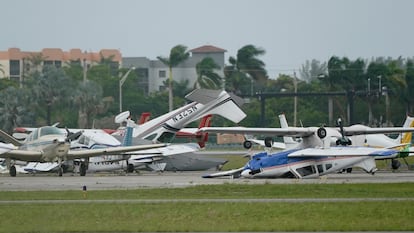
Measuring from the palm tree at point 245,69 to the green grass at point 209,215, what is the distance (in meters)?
92.2

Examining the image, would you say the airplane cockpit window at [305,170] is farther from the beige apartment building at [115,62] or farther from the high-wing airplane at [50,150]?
the beige apartment building at [115,62]

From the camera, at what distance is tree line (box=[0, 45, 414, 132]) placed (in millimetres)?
103000

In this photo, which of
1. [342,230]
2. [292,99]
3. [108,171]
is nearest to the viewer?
[342,230]

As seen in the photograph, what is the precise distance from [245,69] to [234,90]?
7.22m

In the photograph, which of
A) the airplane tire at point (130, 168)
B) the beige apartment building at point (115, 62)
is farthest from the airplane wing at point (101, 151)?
the beige apartment building at point (115, 62)

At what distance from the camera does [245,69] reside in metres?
130

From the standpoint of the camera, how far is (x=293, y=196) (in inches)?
1324

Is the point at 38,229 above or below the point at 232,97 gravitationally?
below

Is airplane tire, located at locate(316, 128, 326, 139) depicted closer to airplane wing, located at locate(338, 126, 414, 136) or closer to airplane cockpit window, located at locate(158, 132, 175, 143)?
airplane wing, located at locate(338, 126, 414, 136)

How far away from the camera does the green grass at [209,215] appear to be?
2467 centimetres

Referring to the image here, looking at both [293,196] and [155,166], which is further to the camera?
[155,166]

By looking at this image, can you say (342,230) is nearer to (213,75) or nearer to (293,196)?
(293,196)

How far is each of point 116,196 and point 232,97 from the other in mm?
28173

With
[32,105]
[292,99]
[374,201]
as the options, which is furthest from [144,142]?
[292,99]
